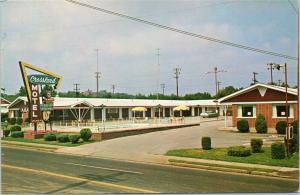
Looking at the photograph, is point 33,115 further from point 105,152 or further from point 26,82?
point 105,152

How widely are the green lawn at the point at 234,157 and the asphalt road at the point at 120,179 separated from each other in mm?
2744

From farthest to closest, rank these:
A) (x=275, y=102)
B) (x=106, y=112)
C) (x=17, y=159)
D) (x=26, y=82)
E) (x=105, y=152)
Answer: (x=106, y=112) → (x=275, y=102) → (x=26, y=82) → (x=105, y=152) → (x=17, y=159)

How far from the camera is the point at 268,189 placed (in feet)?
50.2

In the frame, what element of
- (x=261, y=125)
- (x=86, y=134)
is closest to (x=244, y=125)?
(x=261, y=125)

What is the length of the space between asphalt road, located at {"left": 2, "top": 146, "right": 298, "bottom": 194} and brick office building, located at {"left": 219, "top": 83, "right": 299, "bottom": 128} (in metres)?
16.8

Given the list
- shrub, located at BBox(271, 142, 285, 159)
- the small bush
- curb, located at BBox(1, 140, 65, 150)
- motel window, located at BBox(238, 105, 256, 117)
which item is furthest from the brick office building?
curb, located at BBox(1, 140, 65, 150)

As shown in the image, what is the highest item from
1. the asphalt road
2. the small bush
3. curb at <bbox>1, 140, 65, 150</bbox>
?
the small bush

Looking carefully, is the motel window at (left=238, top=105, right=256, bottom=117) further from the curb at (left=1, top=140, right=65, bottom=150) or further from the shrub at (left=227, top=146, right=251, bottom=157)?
the curb at (left=1, top=140, right=65, bottom=150)

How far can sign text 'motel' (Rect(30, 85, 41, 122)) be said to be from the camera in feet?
109

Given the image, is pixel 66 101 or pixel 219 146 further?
pixel 66 101

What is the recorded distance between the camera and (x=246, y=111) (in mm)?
37969

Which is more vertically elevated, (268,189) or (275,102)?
(275,102)

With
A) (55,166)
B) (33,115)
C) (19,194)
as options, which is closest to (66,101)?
(33,115)

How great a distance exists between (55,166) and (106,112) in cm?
3855
